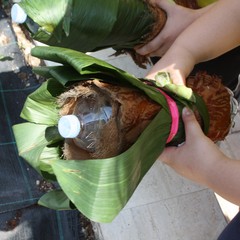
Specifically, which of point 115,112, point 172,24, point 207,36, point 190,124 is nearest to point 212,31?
point 207,36

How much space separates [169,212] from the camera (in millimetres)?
1642

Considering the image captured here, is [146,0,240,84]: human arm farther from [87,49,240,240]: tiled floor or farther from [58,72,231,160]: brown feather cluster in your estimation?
[87,49,240,240]: tiled floor

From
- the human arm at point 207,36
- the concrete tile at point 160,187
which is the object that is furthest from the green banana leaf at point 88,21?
the concrete tile at point 160,187

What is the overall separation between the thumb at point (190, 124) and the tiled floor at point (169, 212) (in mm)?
850

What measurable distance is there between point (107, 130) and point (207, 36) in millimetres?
470

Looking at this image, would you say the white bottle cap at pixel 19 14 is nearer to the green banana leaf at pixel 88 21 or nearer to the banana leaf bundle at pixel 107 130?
the green banana leaf at pixel 88 21

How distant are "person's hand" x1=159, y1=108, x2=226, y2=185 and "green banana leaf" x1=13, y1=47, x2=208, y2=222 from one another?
2 cm

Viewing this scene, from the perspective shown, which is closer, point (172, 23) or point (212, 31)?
point (212, 31)

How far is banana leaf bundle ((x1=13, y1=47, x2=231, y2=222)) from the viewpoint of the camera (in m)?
0.63

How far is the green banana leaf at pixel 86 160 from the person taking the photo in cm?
62

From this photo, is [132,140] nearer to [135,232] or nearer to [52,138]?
[52,138]

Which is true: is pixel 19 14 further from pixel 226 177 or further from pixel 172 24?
pixel 226 177

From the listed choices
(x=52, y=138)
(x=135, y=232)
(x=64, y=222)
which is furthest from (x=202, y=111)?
(x=64, y=222)

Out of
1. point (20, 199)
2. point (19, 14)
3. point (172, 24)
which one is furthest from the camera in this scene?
point (20, 199)
